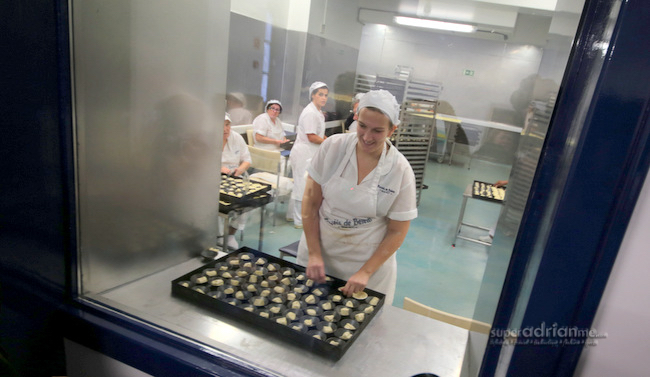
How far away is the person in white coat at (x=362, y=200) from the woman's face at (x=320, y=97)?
7.07 ft

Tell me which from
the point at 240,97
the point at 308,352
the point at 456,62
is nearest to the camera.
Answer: the point at 308,352

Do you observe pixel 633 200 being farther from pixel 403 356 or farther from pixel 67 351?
pixel 67 351

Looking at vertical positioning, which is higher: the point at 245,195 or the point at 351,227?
the point at 351,227

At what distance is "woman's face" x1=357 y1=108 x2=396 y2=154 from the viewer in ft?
4.20

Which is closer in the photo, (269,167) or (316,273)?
(316,273)

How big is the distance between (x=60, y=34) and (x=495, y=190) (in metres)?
3.25

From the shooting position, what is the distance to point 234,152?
3.22m

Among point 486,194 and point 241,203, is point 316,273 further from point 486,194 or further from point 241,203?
point 486,194

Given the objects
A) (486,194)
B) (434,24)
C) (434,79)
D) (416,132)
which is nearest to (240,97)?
(416,132)

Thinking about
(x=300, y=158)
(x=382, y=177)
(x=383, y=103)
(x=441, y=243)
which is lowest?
(x=441, y=243)

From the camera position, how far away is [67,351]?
3.58 ft

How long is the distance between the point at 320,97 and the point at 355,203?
230 centimetres

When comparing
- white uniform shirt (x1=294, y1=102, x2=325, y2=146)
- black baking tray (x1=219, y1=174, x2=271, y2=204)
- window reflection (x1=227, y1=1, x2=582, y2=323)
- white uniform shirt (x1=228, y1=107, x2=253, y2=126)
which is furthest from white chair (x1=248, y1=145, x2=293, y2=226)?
black baking tray (x1=219, y1=174, x2=271, y2=204)

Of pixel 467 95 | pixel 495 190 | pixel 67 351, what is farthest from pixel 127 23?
pixel 495 190
